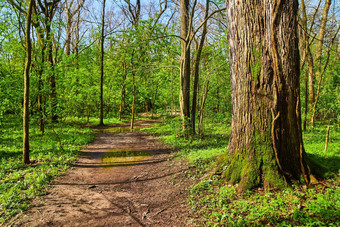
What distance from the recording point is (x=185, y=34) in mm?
9164

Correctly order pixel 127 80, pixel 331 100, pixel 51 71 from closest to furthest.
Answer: pixel 51 71 → pixel 331 100 → pixel 127 80

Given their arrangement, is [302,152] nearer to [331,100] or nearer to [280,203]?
[280,203]

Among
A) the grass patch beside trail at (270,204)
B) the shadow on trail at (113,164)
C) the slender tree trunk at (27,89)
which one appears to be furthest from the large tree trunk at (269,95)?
the slender tree trunk at (27,89)

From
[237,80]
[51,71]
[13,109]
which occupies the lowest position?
[13,109]

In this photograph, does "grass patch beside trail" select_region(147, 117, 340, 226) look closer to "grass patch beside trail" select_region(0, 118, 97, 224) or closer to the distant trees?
"grass patch beside trail" select_region(0, 118, 97, 224)

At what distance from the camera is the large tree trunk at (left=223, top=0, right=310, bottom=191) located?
3158 mm

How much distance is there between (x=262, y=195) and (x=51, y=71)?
8276 mm

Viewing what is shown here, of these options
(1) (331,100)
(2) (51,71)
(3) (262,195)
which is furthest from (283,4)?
(1) (331,100)

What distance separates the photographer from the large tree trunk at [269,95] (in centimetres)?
316

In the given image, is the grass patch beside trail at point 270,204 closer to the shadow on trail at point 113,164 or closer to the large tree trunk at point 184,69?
the shadow on trail at point 113,164

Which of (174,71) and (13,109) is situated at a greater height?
(174,71)

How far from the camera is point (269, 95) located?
3225mm

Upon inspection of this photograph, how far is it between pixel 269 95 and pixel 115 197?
336 cm

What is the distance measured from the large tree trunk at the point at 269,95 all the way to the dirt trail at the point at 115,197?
4.54 feet
